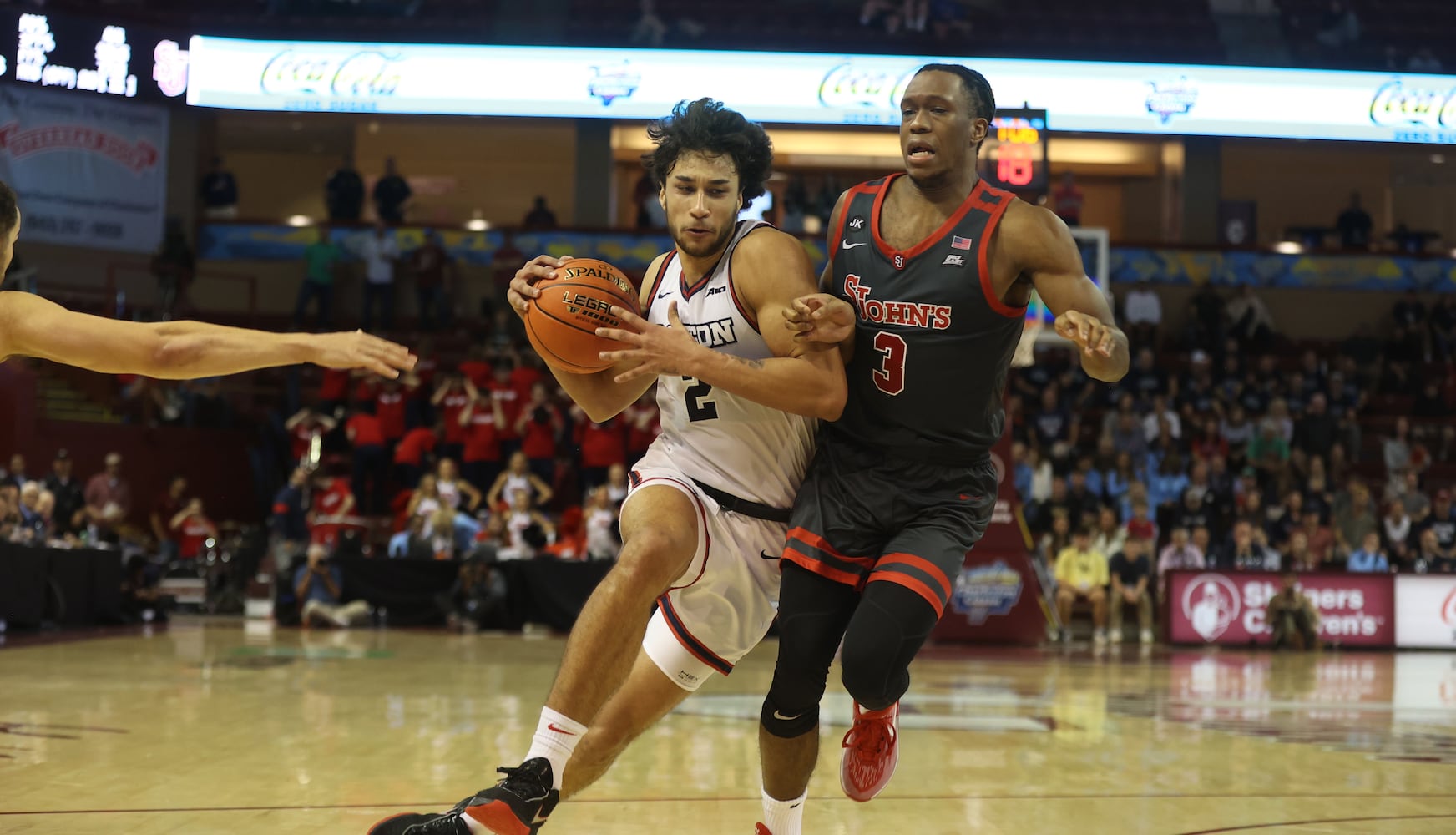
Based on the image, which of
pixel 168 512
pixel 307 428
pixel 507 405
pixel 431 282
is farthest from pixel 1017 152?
pixel 431 282

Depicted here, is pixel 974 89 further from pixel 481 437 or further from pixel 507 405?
pixel 507 405

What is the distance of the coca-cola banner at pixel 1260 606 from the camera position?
1526 centimetres

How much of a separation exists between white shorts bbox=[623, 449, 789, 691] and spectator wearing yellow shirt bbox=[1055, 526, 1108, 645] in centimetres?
1184

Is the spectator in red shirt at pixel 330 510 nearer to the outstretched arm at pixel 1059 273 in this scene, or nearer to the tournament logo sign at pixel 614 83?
the tournament logo sign at pixel 614 83

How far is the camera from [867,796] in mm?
4379

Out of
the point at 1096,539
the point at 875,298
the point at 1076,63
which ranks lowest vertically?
the point at 1096,539

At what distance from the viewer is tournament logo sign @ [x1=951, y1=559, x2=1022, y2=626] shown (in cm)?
1446

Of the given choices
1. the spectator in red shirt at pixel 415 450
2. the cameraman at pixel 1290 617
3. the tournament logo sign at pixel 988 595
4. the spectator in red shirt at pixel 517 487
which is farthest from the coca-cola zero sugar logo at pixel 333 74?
the cameraman at pixel 1290 617

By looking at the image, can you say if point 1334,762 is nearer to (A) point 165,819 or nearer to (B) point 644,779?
(B) point 644,779

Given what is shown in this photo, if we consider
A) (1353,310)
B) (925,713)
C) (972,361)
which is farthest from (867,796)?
(1353,310)

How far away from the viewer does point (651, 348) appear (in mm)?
3971

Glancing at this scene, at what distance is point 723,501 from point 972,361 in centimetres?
87

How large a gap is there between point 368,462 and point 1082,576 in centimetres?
899

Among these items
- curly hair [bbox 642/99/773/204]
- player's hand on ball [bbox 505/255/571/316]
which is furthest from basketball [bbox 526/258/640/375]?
curly hair [bbox 642/99/773/204]
